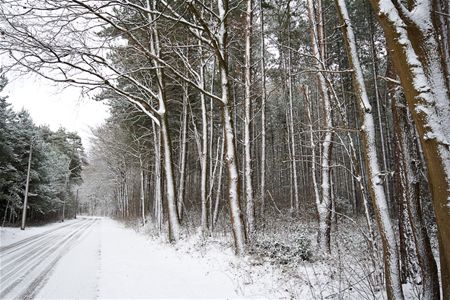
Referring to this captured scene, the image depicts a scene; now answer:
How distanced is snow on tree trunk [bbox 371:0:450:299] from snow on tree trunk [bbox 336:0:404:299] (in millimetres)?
850

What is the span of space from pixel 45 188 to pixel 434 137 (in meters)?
33.2

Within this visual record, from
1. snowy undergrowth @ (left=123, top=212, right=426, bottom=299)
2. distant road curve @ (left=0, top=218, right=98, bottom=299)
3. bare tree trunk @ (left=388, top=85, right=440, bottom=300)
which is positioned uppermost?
bare tree trunk @ (left=388, top=85, right=440, bottom=300)

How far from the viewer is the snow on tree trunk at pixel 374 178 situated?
269cm

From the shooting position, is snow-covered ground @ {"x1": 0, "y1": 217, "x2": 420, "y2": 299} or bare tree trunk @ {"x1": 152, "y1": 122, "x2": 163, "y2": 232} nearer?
snow-covered ground @ {"x1": 0, "y1": 217, "x2": 420, "y2": 299}

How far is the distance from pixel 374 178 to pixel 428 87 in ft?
4.12

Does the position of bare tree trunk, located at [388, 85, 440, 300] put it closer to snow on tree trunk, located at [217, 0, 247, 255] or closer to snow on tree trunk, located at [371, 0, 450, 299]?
snow on tree trunk, located at [371, 0, 450, 299]

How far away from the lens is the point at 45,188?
28.3 metres

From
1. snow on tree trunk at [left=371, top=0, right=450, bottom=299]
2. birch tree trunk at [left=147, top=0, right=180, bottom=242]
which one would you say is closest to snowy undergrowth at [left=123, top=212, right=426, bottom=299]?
birch tree trunk at [left=147, top=0, right=180, bottom=242]

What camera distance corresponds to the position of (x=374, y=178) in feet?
9.53

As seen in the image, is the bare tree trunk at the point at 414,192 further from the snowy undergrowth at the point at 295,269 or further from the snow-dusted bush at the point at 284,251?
the snow-dusted bush at the point at 284,251

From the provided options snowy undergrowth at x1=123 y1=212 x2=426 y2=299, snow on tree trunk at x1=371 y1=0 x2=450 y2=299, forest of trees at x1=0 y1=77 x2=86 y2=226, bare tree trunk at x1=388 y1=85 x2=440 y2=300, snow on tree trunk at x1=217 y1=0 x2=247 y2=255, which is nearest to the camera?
snow on tree trunk at x1=371 y1=0 x2=450 y2=299

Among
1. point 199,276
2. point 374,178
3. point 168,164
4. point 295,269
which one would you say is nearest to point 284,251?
point 295,269

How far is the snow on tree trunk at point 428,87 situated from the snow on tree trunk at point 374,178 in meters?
0.85

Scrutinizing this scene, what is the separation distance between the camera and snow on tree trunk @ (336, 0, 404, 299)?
2693 millimetres
